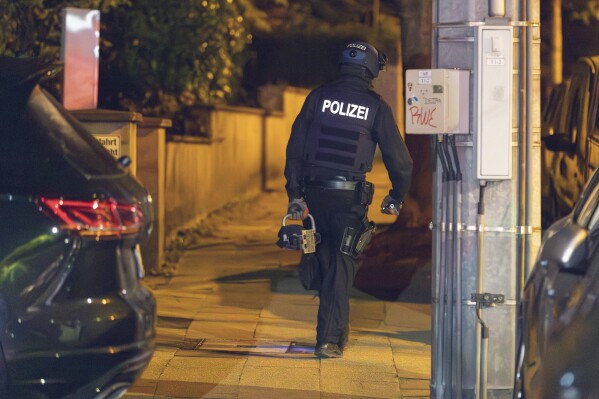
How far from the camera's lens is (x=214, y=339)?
29.4ft

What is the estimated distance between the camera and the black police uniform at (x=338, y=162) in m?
8.12

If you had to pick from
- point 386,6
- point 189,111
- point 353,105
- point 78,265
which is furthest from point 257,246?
point 386,6

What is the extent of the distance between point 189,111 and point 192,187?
5.51 feet

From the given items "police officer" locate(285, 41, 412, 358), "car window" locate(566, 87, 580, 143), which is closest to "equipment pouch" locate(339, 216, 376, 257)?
"police officer" locate(285, 41, 412, 358)

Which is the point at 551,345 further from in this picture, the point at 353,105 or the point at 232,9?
the point at 232,9

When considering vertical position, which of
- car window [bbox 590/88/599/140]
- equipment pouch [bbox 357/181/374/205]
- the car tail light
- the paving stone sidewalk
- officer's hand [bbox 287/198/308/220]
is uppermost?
car window [bbox 590/88/599/140]

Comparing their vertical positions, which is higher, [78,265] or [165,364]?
[78,265]

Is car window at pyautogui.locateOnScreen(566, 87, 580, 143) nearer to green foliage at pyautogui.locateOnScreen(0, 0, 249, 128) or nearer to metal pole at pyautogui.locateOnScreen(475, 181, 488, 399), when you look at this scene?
green foliage at pyautogui.locateOnScreen(0, 0, 249, 128)

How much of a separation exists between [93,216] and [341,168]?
313 cm

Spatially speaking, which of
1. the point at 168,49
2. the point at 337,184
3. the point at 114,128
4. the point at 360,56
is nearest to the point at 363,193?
the point at 337,184

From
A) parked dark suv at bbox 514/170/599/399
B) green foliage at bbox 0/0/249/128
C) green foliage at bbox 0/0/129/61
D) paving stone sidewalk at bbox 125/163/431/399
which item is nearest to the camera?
parked dark suv at bbox 514/170/599/399

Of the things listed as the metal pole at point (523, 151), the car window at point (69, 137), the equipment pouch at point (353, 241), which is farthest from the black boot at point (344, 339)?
the car window at point (69, 137)

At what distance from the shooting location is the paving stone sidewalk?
7.37 meters

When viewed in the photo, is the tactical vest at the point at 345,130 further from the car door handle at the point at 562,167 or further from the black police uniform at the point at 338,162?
the car door handle at the point at 562,167
